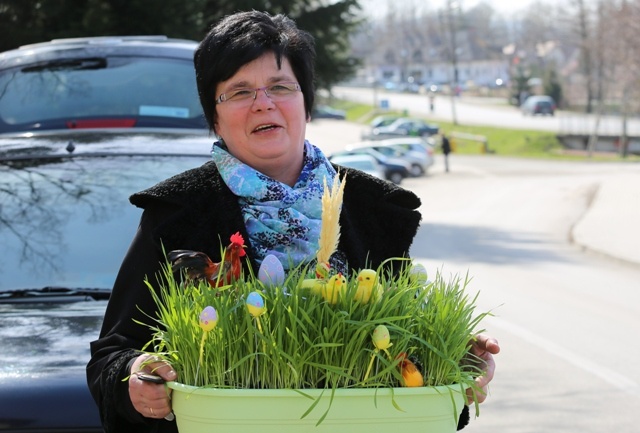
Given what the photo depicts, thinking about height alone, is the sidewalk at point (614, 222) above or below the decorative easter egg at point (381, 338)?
below

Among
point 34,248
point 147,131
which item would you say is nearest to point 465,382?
point 34,248

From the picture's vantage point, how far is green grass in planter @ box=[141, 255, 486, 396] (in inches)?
91.1

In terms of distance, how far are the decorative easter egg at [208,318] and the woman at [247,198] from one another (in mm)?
468

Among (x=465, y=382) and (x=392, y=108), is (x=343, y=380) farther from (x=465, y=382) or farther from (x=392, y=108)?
(x=392, y=108)

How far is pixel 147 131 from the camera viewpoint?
5.62 metres

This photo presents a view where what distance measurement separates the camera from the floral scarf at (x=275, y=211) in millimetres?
2820

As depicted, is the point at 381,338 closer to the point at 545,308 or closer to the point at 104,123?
the point at 104,123

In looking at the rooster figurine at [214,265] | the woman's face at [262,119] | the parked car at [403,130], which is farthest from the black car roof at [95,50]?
the parked car at [403,130]

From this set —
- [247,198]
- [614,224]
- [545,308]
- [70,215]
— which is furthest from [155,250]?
[614,224]

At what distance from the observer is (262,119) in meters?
Answer: 2.88

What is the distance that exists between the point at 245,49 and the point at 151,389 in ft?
2.79

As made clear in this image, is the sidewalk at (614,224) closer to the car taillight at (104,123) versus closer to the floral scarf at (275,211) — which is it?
the car taillight at (104,123)

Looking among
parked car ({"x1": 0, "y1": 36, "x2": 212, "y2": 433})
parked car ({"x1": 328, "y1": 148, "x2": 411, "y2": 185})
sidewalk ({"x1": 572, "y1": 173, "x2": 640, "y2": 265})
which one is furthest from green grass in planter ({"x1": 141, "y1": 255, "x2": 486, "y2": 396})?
parked car ({"x1": 328, "y1": 148, "x2": 411, "y2": 185})

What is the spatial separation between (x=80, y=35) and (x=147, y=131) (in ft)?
34.3
